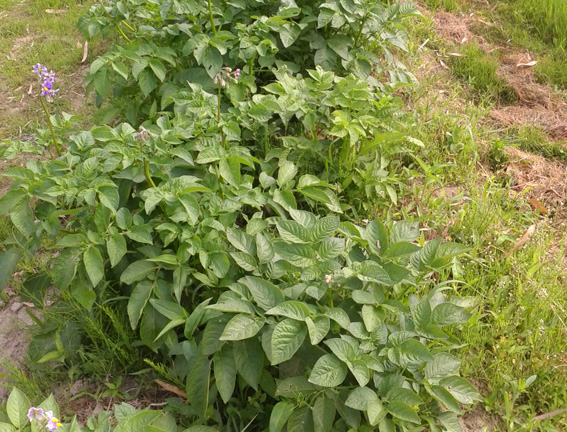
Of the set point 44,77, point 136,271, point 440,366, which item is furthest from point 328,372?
point 44,77

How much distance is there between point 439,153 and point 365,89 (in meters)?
0.76

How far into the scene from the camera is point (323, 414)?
1859mm

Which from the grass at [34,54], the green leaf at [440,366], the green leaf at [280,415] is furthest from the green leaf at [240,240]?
the grass at [34,54]

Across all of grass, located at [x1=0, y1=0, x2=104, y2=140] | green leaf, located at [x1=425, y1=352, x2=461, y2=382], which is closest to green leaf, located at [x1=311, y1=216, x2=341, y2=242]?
green leaf, located at [x1=425, y1=352, x2=461, y2=382]

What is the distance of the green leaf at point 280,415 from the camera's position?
187 centimetres

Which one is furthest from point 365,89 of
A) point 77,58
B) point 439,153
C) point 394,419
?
point 77,58

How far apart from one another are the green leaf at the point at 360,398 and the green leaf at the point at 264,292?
16.4 inches

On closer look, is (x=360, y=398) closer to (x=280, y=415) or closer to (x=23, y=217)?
(x=280, y=415)

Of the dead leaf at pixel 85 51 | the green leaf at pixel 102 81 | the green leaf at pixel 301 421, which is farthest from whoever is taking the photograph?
the dead leaf at pixel 85 51

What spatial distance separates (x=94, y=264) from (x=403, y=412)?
1.29 m

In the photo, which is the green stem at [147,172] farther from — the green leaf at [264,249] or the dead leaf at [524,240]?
the dead leaf at [524,240]

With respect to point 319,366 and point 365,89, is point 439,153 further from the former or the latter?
point 319,366

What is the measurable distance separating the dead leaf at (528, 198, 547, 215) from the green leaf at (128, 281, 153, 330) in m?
2.20

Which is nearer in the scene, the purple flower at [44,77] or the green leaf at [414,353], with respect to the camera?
the green leaf at [414,353]
